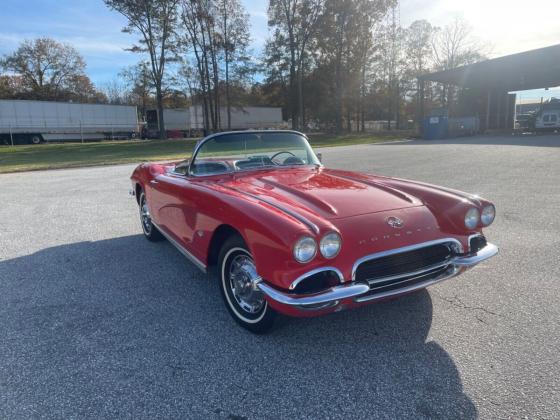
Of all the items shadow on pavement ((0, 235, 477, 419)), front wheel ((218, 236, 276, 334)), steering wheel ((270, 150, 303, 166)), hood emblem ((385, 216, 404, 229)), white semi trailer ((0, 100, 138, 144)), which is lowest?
shadow on pavement ((0, 235, 477, 419))

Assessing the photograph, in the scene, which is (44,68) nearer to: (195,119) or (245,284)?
(195,119)

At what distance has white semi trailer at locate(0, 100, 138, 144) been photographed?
115ft

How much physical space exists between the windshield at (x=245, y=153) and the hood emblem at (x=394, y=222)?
1844 mm

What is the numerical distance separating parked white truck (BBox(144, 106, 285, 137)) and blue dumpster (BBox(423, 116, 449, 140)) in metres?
18.3

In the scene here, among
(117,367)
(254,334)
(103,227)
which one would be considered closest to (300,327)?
(254,334)

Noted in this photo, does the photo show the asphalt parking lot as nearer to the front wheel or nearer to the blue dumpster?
the front wheel

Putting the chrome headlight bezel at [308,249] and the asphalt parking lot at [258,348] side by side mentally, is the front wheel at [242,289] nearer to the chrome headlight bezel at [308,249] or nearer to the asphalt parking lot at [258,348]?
the asphalt parking lot at [258,348]

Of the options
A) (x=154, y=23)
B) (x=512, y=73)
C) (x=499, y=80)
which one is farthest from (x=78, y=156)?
(x=499, y=80)

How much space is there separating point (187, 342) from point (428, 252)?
1896 millimetres

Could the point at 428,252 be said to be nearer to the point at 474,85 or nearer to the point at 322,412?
the point at 322,412

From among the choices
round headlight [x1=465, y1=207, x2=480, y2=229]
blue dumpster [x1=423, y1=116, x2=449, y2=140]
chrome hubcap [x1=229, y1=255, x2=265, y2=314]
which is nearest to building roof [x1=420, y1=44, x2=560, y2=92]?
blue dumpster [x1=423, y1=116, x2=449, y2=140]

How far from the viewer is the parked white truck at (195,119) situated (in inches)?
1715

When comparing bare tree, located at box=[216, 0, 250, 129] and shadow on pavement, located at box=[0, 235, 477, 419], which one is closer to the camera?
shadow on pavement, located at box=[0, 235, 477, 419]

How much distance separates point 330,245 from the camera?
2516mm
